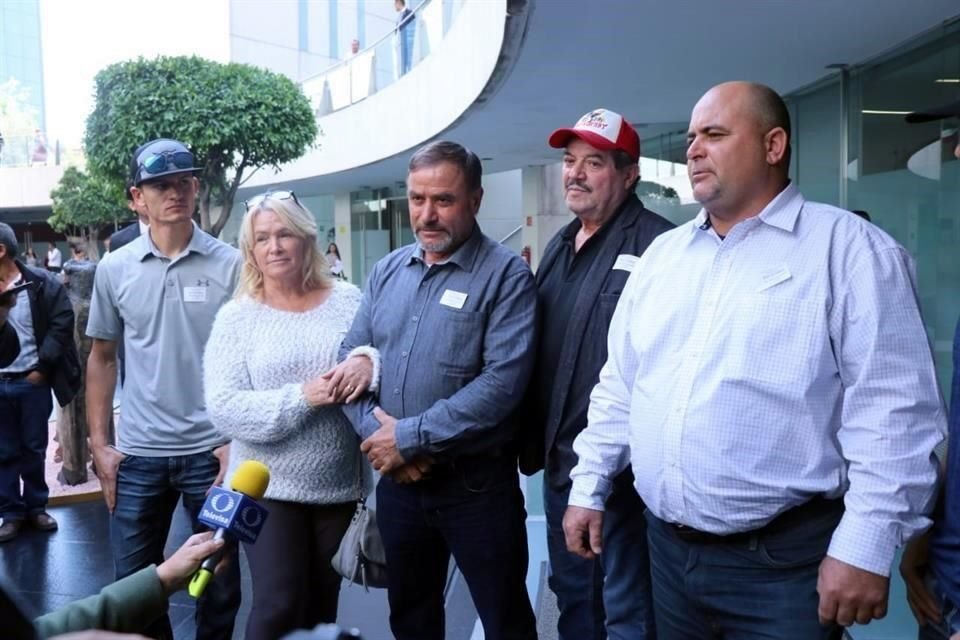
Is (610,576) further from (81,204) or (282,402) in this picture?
(81,204)

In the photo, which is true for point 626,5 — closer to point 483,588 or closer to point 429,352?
point 429,352

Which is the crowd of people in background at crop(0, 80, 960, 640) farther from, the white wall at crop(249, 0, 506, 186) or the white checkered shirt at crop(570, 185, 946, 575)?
the white wall at crop(249, 0, 506, 186)

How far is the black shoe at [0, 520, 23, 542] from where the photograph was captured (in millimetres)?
5527

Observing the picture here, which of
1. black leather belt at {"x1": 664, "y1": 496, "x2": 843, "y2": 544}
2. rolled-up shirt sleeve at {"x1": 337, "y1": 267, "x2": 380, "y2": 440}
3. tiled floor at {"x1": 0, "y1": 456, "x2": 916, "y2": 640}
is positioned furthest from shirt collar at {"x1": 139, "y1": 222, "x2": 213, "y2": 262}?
black leather belt at {"x1": 664, "y1": 496, "x2": 843, "y2": 544}

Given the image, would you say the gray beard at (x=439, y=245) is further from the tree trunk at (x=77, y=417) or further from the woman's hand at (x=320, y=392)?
the tree trunk at (x=77, y=417)

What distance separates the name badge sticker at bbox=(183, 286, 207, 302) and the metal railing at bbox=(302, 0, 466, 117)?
9361mm

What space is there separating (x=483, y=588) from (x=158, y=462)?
1.42m

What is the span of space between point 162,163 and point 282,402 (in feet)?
3.90

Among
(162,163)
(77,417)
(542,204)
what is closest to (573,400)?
(162,163)

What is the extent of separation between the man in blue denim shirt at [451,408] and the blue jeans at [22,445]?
12.9 ft

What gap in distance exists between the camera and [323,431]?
3000 millimetres

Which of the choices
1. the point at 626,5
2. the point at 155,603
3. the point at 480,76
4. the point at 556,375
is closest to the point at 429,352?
the point at 556,375

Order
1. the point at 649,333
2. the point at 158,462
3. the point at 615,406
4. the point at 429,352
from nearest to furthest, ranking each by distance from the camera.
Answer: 1. the point at 649,333
2. the point at 615,406
3. the point at 429,352
4. the point at 158,462

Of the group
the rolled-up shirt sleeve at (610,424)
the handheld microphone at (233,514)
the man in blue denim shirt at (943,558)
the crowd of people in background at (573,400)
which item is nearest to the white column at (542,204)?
the crowd of people in background at (573,400)
